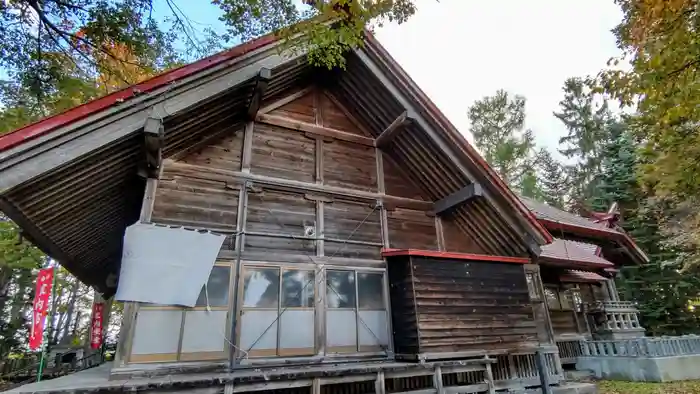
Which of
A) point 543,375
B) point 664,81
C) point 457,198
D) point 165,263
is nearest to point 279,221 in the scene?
point 165,263

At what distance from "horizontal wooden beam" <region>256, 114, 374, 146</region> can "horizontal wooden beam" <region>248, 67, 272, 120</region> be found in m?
0.33

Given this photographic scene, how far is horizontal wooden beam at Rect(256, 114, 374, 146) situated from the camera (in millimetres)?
7793

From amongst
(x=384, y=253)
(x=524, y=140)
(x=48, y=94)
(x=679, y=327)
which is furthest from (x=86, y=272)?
(x=524, y=140)

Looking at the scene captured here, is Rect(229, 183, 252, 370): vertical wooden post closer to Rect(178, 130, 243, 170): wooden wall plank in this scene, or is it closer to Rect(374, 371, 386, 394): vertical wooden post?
Rect(178, 130, 243, 170): wooden wall plank

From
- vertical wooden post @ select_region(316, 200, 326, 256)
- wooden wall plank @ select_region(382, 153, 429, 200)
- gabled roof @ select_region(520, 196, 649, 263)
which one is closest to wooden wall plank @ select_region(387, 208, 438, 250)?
wooden wall plank @ select_region(382, 153, 429, 200)

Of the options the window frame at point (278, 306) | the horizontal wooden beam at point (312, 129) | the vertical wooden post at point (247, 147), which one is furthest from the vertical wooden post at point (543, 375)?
the vertical wooden post at point (247, 147)

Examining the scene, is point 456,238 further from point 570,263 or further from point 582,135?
point 582,135

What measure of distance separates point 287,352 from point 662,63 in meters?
8.04

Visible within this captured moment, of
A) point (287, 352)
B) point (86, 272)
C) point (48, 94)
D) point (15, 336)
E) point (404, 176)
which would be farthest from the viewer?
point (15, 336)

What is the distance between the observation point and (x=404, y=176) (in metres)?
8.98

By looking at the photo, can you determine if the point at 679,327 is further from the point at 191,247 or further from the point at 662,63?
the point at 191,247

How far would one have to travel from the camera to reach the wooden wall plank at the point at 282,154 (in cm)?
742

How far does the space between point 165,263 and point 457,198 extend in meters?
6.10

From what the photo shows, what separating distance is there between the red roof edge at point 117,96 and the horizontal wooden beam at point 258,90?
1.65 ft
